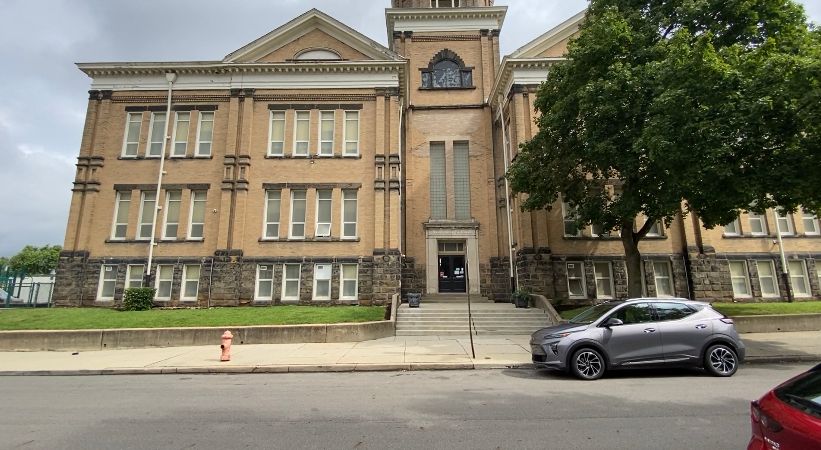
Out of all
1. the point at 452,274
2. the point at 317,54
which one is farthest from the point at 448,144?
the point at 317,54

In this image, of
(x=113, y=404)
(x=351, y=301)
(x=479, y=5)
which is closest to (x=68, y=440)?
(x=113, y=404)

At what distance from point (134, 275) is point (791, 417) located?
2412cm

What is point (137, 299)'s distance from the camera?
1906cm

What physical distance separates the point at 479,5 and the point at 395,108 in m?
12.8

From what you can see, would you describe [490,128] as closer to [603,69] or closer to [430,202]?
[430,202]

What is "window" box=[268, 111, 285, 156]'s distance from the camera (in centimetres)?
2230

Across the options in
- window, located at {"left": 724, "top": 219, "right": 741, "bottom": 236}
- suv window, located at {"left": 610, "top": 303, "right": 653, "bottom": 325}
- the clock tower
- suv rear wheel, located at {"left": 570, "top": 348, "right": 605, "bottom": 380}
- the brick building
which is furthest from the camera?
the clock tower

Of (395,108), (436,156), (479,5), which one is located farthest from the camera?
(479,5)

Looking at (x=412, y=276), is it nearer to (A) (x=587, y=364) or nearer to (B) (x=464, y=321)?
(B) (x=464, y=321)

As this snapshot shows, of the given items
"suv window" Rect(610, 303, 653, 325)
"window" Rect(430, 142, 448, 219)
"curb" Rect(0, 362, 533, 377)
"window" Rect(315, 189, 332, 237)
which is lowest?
"curb" Rect(0, 362, 533, 377)

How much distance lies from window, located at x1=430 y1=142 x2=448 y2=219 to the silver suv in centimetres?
1641

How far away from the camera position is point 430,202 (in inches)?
997

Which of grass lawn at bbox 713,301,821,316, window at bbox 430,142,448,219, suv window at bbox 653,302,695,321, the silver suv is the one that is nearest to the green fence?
window at bbox 430,142,448,219

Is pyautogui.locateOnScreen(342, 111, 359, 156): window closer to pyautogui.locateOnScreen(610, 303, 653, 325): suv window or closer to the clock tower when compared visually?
the clock tower
